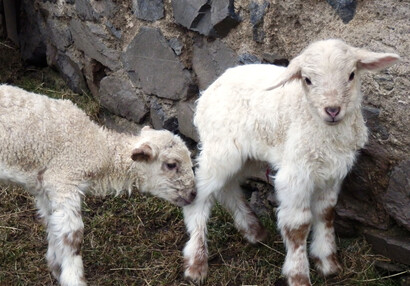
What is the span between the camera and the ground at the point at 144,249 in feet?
16.5

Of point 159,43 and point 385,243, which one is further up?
point 159,43

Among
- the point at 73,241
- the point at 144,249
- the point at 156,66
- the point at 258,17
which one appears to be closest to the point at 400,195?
the point at 258,17

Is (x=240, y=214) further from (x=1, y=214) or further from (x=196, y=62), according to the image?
(x=1, y=214)

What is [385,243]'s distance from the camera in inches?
192

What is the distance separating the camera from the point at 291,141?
14.9 feet

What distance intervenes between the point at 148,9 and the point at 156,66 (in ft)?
1.44

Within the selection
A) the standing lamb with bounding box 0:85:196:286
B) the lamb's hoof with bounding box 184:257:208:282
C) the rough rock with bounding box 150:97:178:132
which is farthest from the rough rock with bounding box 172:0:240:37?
the lamb's hoof with bounding box 184:257:208:282

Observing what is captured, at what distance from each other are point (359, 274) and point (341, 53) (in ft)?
5.01

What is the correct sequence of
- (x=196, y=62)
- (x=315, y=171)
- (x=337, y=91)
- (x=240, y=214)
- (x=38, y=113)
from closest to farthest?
1. (x=337, y=91)
2. (x=315, y=171)
3. (x=38, y=113)
4. (x=240, y=214)
5. (x=196, y=62)

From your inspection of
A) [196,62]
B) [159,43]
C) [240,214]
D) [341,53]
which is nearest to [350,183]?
[240,214]

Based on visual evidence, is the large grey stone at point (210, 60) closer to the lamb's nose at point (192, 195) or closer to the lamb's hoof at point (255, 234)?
the lamb's nose at point (192, 195)

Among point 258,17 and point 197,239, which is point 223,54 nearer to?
point 258,17

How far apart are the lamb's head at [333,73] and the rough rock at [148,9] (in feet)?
5.67

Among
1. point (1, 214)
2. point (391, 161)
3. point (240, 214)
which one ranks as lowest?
point (1, 214)
